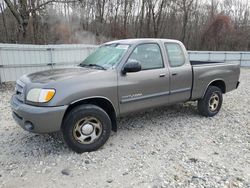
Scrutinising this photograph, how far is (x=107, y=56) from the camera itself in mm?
4051

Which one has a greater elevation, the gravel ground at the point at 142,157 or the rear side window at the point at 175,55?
the rear side window at the point at 175,55

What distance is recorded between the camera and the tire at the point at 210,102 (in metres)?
5.05

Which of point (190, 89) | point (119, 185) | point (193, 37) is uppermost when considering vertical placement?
point (193, 37)

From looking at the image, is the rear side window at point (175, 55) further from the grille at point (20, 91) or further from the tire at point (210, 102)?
the grille at point (20, 91)

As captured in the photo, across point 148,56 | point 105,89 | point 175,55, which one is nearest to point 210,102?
point 175,55

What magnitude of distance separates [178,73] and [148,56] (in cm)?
76

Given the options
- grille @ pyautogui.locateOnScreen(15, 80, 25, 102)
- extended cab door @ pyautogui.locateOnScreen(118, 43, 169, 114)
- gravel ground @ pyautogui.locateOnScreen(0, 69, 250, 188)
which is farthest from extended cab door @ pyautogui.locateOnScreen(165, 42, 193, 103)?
grille @ pyautogui.locateOnScreen(15, 80, 25, 102)

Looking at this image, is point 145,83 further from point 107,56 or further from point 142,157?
point 142,157

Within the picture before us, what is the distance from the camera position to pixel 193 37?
24.2m

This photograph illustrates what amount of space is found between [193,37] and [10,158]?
78.8 feet

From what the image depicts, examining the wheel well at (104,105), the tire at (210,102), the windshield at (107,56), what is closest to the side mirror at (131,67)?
the windshield at (107,56)

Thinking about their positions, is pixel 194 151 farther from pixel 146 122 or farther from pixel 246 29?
pixel 246 29

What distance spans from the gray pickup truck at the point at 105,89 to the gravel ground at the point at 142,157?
39 cm

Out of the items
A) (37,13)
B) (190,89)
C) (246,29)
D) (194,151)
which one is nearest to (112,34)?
(37,13)
